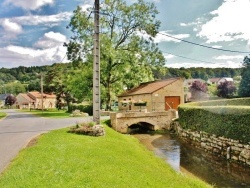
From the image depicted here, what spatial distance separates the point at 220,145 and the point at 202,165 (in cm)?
243

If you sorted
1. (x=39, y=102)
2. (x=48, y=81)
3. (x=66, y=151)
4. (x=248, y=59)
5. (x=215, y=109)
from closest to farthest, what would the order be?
(x=66, y=151) → (x=215, y=109) → (x=248, y=59) → (x=48, y=81) → (x=39, y=102)

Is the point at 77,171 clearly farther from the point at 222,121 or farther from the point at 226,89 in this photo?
the point at 226,89

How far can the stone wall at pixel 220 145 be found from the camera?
1575 cm

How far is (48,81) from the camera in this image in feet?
225

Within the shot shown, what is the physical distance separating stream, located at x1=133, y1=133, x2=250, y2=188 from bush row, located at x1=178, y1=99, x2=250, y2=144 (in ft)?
4.92

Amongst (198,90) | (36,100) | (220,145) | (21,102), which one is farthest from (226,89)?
(21,102)

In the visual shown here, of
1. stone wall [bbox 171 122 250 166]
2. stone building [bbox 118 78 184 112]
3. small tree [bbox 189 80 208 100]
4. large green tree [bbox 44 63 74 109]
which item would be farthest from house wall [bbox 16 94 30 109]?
stone wall [bbox 171 122 250 166]

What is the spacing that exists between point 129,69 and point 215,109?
24.8 m

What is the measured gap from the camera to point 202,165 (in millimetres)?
16578

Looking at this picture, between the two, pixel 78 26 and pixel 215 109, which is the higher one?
pixel 78 26

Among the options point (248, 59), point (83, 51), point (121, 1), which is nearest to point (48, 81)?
point (83, 51)

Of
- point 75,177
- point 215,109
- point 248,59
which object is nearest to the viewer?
point 75,177

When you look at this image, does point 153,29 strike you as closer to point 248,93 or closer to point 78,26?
point 78,26

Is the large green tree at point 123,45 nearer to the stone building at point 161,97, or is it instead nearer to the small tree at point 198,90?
the stone building at point 161,97
